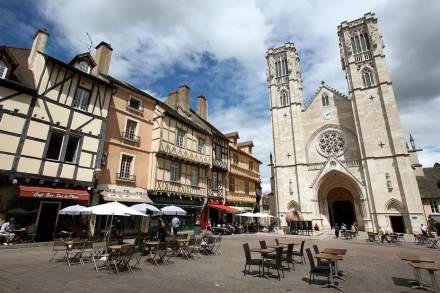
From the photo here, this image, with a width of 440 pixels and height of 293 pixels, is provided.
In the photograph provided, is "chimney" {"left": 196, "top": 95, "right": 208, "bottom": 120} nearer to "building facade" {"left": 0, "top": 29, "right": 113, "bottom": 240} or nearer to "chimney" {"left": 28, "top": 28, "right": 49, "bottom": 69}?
"building facade" {"left": 0, "top": 29, "right": 113, "bottom": 240}

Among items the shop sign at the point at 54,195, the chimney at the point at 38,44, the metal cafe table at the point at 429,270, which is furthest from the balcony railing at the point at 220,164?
the metal cafe table at the point at 429,270

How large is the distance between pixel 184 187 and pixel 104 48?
450 inches

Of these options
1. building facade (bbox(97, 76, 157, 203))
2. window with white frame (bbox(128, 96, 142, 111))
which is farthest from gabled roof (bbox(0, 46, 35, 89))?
window with white frame (bbox(128, 96, 142, 111))

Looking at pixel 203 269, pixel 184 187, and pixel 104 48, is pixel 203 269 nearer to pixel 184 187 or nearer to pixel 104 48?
pixel 184 187

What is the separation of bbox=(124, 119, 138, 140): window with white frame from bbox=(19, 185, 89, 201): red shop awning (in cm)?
465

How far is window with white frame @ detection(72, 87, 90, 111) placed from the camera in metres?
13.4

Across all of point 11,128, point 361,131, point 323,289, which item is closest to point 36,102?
point 11,128

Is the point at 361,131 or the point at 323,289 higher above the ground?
the point at 361,131

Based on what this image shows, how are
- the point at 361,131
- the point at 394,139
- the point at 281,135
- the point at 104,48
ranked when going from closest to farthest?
the point at 104,48
the point at 394,139
the point at 361,131
the point at 281,135

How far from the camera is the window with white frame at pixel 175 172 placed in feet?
58.6

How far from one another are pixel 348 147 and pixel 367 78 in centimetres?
798

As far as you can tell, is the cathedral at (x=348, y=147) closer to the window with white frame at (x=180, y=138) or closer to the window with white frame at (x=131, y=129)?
the window with white frame at (x=180, y=138)

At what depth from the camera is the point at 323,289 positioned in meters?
5.53

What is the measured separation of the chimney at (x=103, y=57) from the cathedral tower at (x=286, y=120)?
68.8 feet
